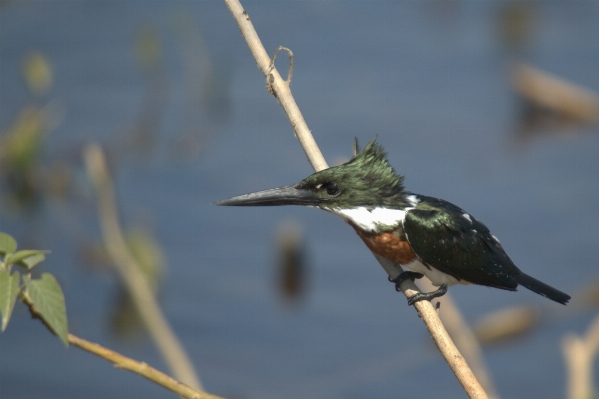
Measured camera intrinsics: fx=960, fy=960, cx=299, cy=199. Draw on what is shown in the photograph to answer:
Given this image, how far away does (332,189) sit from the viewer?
3.25 meters

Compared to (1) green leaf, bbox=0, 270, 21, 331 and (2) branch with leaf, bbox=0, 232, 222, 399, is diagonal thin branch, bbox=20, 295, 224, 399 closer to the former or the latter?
(2) branch with leaf, bbox=0, 232, 222, 399

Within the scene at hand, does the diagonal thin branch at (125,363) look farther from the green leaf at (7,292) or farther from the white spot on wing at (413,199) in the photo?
the white spot on wing at (413,199)

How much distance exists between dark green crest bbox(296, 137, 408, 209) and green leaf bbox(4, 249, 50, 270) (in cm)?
118

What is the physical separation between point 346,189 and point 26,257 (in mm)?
1373

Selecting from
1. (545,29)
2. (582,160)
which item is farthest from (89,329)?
(545,29)

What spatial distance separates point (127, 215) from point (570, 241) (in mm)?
3222

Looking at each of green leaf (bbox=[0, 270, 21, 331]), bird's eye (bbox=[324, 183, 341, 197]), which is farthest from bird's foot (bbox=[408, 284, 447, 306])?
green leaf (bbox=[0, 270, 21, 331])

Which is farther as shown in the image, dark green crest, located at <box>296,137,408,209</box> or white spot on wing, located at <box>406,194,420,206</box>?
white spot on wing, located at <box>406,194,420,206</box>

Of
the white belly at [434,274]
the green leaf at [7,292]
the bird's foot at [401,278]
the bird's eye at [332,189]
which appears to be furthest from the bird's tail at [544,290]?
the green leaf at [7,292]

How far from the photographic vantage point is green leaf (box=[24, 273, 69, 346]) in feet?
6.63

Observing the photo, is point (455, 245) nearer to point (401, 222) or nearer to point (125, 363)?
point (401, 222)

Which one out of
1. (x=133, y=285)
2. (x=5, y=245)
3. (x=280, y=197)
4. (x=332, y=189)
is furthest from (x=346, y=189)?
(x=133, y=285)

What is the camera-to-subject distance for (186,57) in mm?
8664

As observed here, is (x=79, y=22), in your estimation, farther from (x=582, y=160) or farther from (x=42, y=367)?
(x=582, y=160)
